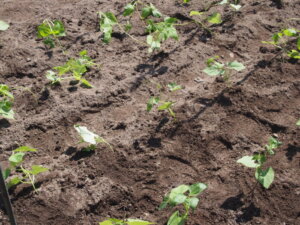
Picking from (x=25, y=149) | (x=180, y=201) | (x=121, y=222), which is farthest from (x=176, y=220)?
(x=25, y=149)

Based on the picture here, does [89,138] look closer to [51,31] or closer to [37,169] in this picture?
[37,169]

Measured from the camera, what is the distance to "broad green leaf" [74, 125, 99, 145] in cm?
234

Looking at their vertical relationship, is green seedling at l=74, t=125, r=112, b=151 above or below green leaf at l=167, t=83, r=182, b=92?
below

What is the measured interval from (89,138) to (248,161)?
0.83 metres

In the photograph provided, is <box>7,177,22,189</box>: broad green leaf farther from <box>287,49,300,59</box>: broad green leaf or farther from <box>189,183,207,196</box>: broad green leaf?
<box>287,49,300,59</box>: broad green leaf

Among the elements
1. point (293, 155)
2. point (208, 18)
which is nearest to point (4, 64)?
point (208, 18)

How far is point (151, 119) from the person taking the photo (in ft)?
8.48

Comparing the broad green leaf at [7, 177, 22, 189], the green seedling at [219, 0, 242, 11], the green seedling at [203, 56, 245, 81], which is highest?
the green seedling at [219, 0, 242, 11]

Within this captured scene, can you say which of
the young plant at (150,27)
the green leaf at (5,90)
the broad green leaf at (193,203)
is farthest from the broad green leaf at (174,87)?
the green leaf at (5,90)

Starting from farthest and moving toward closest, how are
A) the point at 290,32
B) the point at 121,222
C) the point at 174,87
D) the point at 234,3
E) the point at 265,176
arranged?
the point at 234,3
the point at 290,32
the point at 174,87
the point at 265,176
the point at 121,222

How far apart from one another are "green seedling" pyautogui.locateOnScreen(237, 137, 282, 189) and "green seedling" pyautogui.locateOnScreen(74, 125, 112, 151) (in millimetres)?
736

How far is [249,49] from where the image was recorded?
10.0 feet

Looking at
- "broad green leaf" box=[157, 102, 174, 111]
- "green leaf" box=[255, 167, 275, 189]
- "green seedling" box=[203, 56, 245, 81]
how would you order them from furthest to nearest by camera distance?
1. "green seedling" box=[203, 56, 245, 81]
2. "broad green leaf" box=[157, 102, 174, 111]
3. "green leaf" box=[255, 167, 275, 189]

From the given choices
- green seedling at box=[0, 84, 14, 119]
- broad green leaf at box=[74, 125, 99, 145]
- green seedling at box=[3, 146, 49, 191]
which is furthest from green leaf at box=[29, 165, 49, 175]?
green seedling at box=[0, 84, 14, 119]
